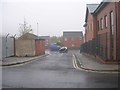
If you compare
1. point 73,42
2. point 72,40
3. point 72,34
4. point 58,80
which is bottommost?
point 58,80

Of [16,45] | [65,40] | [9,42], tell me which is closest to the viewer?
[9,42]

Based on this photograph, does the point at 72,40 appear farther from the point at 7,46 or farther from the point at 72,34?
the point at 7,46

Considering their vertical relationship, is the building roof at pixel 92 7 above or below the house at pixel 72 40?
above

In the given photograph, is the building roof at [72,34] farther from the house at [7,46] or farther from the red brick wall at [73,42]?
the house at [7,46]

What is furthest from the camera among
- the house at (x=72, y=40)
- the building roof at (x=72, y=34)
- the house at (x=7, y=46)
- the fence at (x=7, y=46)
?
the building roof at (x=72, y=34)

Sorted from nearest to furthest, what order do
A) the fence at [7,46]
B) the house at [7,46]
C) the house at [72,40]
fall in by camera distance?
the house at [7,46] < the fence at [7,46] < the house at [72,40]

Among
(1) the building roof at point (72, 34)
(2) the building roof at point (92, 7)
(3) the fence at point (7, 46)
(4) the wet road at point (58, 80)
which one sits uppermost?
(2) the building roof at point (92, 7)

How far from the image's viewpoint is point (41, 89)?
32.1 ft

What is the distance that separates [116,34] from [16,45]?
60.5 feet

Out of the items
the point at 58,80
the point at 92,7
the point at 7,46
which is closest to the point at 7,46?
the point at 7,46

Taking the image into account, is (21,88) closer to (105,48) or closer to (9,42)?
(105,48)

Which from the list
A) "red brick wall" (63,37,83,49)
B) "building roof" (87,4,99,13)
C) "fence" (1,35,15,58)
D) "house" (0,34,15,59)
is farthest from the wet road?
"red brick wall" (63,37,83,49)

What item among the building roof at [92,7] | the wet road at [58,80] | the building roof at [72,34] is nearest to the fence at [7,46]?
the building roof at [92,7]

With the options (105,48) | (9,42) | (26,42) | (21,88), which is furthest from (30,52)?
(21,88)
